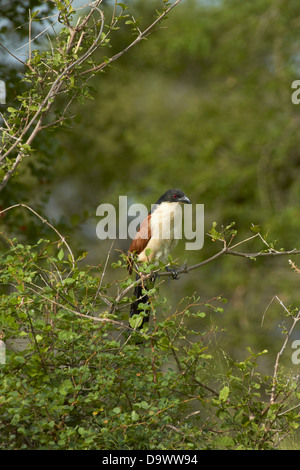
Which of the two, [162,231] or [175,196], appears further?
[175,196]

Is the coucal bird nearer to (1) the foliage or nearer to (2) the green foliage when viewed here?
(1) the foliage

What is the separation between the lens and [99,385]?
2.51 m

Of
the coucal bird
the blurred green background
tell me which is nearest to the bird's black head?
the coucal bird

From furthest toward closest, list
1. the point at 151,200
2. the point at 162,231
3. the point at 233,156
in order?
1. the point at 233,156
2. the point at 151,200
3. the point at 162,231

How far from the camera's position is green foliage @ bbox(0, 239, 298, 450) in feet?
7.92

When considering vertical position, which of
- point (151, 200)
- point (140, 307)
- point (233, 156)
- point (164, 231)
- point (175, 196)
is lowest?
point (140, 307)

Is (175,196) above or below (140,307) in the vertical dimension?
above

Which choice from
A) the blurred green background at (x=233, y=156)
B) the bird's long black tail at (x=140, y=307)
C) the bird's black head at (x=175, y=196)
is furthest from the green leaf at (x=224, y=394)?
the blurred green background at (x=233, y=156)

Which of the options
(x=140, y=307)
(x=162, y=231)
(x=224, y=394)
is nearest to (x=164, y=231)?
(x=162, y=231)

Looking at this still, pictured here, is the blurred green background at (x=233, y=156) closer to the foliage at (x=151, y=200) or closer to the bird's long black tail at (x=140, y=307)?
the foliage at (x=151, y=200)

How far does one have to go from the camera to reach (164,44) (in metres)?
9.04

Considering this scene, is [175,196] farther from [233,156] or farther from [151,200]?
[233,156]

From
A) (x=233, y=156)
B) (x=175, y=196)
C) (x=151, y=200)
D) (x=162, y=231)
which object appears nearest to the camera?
(x=162, y=231)

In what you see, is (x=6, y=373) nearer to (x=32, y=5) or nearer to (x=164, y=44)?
(x=32, y=5)
